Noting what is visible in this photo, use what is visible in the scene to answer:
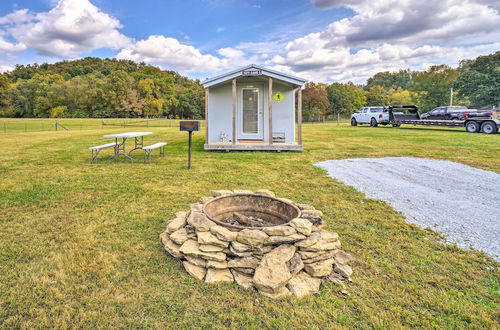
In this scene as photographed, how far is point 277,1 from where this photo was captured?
12.7 metres

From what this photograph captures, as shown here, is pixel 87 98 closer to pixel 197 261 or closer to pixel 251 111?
pixel 251 111

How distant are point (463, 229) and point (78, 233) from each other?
4.43 meters

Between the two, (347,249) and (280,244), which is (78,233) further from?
(347,249)

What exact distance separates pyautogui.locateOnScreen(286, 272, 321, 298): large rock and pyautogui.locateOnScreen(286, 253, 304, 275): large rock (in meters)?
0.06

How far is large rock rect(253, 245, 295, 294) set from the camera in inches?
77.2

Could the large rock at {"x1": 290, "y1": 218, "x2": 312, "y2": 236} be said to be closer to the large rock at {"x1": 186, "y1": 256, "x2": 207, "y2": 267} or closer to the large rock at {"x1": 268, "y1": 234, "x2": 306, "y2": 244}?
the large rock at {"x1": 268, "y1": 234, "x2": 306, "y2": 244}

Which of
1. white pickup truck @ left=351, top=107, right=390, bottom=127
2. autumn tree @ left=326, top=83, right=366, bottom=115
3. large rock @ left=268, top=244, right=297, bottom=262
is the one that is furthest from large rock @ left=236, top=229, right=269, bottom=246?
autumn tree @ left=326, top=83, right=366, bottom=115

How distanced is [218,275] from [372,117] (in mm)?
22996

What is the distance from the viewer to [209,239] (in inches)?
88.4

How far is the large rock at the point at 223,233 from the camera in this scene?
7.30 ft

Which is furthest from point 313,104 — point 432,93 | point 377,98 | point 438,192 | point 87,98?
point 438,192

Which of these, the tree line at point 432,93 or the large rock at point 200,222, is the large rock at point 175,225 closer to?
the large rock at point 200,222

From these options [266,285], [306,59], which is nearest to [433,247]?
[266,285]

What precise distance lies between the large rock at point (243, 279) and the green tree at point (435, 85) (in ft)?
159
